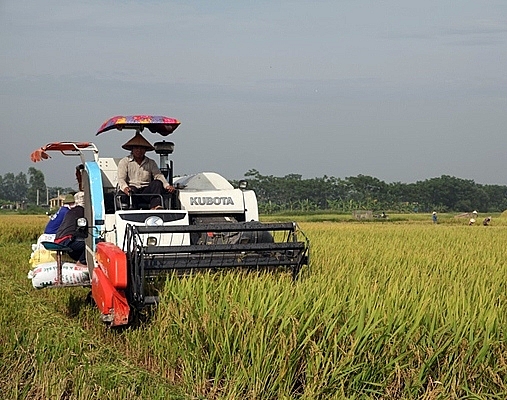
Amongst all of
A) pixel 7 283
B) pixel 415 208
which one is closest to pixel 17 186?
pixel 415 208

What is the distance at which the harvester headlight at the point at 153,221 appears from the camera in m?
7.81

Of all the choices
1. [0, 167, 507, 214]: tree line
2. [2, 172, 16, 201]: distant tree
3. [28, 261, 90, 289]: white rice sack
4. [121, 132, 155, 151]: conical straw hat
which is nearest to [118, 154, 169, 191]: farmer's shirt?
[121, 132, 155, 151]: conical straw hat

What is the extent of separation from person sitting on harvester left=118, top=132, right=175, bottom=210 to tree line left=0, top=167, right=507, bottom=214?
81.4 metres

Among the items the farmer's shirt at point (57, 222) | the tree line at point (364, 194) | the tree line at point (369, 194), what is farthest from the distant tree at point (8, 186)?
the farmer's shirt at point (57, 222)

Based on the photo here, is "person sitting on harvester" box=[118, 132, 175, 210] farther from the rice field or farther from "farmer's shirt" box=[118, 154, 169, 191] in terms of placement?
the rice field

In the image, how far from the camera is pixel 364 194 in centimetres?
11325

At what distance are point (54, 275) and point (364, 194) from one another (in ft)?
350

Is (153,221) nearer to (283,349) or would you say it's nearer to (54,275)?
(54,275)

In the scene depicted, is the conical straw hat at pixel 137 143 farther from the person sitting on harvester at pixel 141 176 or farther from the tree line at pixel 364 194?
the tree line at pixel 364 194

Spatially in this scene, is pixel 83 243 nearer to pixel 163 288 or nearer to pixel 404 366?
pixel 163 288

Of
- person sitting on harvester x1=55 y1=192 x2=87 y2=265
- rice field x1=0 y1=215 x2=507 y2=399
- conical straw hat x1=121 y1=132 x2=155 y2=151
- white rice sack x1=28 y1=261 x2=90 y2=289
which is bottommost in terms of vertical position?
rice field x1=0 y1=215 x2=507 y2=399

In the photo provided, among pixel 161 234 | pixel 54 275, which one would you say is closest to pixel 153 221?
pixel 161 234

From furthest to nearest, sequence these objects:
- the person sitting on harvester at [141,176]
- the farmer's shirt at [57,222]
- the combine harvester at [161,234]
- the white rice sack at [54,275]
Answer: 1. the farmer's shirt at [57,222]
2. the person sitting on harvester at [141,176]
3. the white rice sack at [54,275]
4. the combine harvester at [161,234]

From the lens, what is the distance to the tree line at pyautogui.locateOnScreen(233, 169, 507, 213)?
341ft
